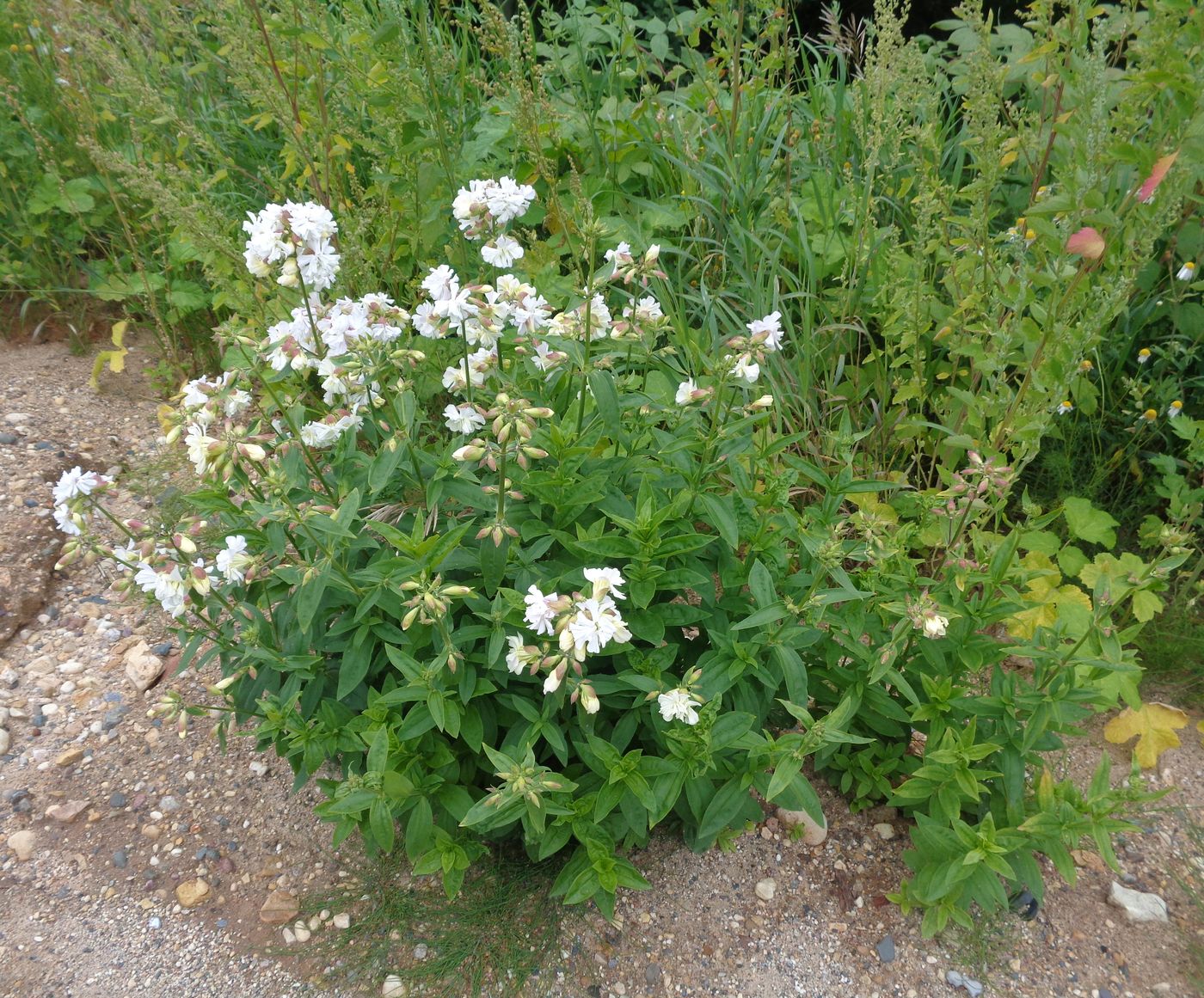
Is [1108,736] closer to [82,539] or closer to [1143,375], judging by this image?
[1143,375]

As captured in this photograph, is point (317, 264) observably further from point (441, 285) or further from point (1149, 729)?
point (1149, 729)

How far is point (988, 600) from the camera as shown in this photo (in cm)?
214

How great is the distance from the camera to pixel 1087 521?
9.00ft

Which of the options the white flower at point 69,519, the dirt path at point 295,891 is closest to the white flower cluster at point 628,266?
the white flower at point 69,519

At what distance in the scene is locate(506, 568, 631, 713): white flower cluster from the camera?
1629 mm

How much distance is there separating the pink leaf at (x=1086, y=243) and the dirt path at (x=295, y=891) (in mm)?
1438

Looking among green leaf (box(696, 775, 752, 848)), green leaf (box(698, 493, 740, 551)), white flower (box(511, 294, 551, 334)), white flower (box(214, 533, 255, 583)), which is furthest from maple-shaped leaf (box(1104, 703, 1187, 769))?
white flower (box(214, 533, 255, 583))

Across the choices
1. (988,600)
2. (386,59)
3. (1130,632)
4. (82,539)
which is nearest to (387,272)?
(386,59)

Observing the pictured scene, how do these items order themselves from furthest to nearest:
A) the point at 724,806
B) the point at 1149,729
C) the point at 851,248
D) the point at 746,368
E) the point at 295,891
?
the point at 851,248 → the point at 1149,729 → the point at 295,891 → the point at 724,806 → the point at 746,368

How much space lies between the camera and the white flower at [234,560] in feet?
6.42

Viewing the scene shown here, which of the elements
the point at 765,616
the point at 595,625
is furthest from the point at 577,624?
the point at 765,616

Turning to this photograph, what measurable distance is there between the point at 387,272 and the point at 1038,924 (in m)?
2.86

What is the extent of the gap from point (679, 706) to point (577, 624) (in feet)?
1.12

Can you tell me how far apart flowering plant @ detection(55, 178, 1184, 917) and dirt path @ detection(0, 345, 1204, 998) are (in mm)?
234
